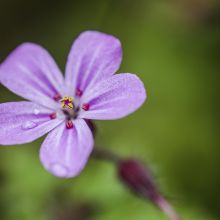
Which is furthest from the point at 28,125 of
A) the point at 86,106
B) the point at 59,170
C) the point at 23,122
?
the point at 59,170

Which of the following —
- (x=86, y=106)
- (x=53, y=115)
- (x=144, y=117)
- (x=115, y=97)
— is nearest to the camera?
(x=115, y=97)

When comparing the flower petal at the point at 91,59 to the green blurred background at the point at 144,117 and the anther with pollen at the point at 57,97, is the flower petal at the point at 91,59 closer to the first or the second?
the anther with pollen at the point at 57,97

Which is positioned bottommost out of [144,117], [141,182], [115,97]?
[144,117]

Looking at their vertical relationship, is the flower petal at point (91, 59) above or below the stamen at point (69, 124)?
above

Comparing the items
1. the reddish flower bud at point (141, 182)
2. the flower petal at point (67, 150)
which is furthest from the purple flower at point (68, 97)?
the reddish flower bud at point (141, 182)

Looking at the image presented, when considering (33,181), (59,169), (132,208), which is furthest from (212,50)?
(59,169)

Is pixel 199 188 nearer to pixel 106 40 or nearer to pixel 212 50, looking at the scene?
pixel 212 50

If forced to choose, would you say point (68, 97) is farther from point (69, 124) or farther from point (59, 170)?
point (59, 170)

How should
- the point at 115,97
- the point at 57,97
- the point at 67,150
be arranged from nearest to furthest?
the point at 67,150 → the point at 115,97 → the point at 57,97
